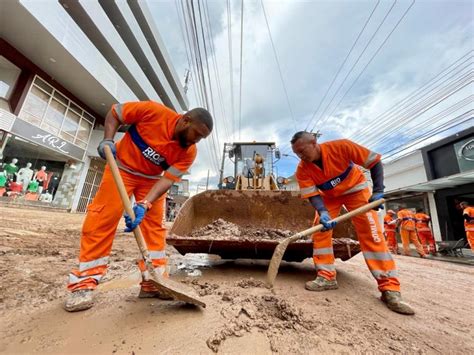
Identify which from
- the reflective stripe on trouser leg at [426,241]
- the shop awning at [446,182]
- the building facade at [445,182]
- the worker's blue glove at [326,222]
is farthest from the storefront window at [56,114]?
the shop awning at [446,182]

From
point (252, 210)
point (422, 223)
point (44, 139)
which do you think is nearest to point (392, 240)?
point (422, 223)

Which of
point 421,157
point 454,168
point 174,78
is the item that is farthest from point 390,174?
point 174,78

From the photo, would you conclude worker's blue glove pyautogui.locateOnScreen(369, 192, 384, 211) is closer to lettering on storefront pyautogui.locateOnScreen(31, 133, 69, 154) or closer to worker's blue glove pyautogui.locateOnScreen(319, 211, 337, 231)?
worker's blue glove pyautogui.locateOnScreen(319, 211, 337, 231)

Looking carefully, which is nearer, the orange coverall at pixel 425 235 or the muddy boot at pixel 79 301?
the muddy boot at pixel 79 301

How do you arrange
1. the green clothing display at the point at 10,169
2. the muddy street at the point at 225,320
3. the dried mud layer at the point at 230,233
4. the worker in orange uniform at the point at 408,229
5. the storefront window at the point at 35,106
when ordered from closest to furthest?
the muddy street at the point at 225,320 → the dried mud layer at the point at 230,233 → the worker in orange uniform at the point at 408,229 → the green clothing display at the point at 10,169 → the storefront window at the point at 35,106

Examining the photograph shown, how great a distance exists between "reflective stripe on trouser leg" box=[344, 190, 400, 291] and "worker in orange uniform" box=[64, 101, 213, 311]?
5.12ft

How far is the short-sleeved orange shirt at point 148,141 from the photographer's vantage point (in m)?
1.68

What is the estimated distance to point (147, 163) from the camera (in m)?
1.71

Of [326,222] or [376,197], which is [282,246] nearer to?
[326,222]

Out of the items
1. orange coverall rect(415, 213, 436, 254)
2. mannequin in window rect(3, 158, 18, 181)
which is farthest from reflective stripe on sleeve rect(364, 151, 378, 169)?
mannequin in window rect(3, 158, 18, 181)

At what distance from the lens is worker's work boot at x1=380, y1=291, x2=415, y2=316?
1.54 m

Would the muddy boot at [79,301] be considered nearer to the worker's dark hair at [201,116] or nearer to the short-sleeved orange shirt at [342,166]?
the worker's dark hair at [201,116]

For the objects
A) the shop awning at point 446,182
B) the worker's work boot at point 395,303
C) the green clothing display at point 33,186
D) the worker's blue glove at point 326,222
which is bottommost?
the worker's work boot at point 395,303

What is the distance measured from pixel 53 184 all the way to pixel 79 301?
12.2 meters
